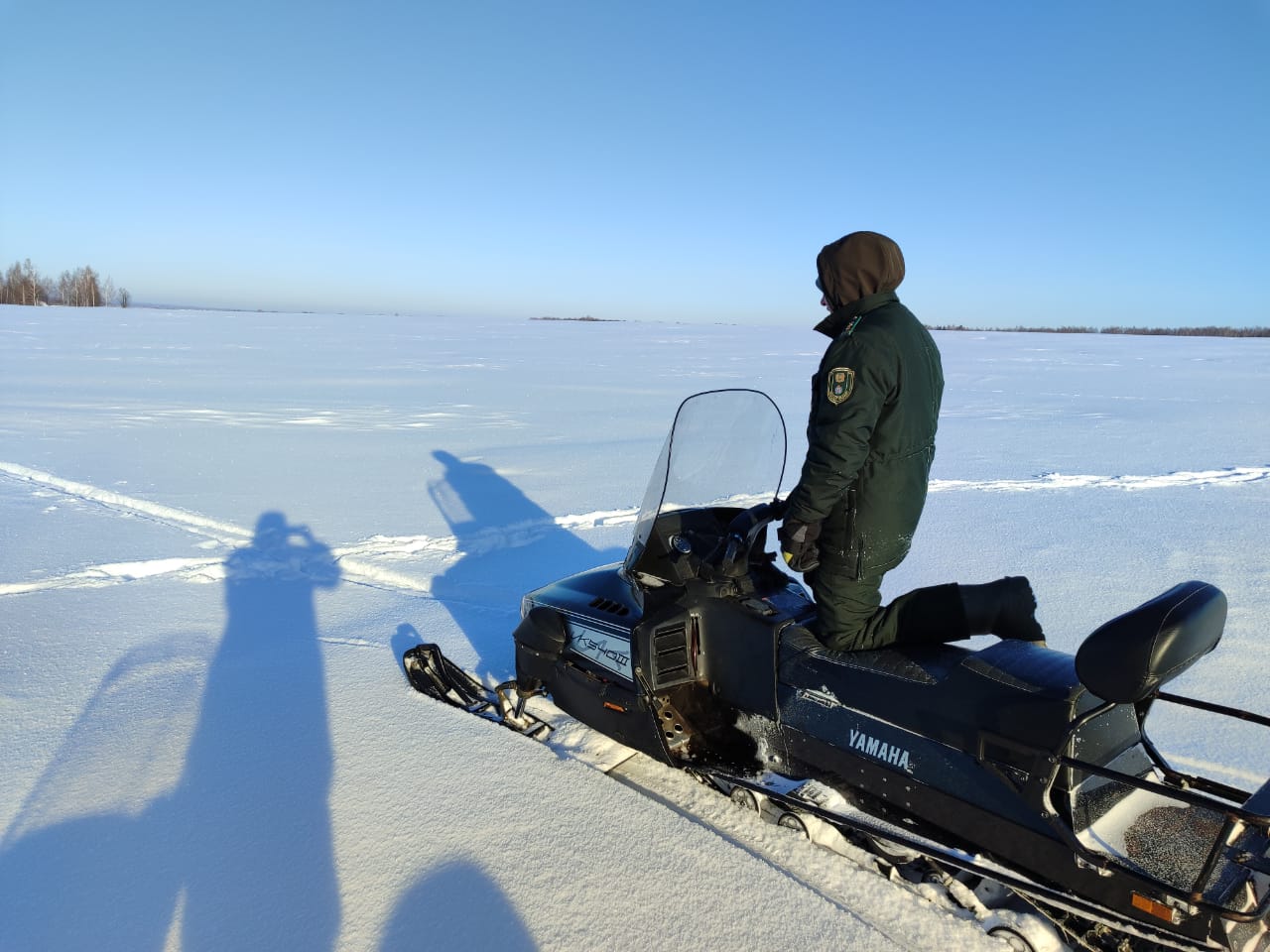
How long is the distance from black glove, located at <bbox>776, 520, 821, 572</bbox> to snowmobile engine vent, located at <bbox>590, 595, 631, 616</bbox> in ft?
2.35

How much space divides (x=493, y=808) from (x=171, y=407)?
11.0 m

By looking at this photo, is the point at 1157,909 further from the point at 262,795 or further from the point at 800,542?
the point at 262,795

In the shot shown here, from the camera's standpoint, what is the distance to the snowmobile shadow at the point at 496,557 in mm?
3982

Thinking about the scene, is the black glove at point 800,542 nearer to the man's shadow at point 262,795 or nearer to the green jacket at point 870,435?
the green jacket at point 870,435

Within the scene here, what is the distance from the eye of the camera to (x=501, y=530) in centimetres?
561

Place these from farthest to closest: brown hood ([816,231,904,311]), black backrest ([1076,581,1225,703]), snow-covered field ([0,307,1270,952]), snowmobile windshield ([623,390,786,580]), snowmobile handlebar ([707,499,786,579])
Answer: snowmobile windshield ([623,390,786,580]), snowmobile handlebar ([707,499,786,579]), brown hood ([816,231,904,311]), snow-covered field ([0,307,1270,952]), black backrest ([1076,581,1225,703])

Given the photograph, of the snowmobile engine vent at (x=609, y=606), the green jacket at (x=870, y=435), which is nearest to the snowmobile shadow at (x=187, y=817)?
the snowmobile engine vent at (x=609, y=606)

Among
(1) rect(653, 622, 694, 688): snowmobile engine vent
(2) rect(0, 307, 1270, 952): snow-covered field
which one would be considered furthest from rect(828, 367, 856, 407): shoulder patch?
(2) rect(0, 307, 1270, 952): snow-covered field

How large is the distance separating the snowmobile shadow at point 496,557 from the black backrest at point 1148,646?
7.92ft

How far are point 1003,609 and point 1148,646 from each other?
63 cm

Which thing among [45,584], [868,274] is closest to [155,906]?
[868,274]

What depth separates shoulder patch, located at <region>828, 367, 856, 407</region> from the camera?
214 cm

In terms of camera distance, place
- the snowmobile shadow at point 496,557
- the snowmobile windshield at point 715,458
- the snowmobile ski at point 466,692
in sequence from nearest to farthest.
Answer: the snowmobile windshield at point 715,458
the snowmobile ski at point 466,692
the snowmobile shadow at point 496,557

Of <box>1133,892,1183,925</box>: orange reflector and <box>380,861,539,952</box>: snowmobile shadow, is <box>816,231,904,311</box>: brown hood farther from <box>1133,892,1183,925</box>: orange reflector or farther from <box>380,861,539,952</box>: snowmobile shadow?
<box>380,861,539,952</box>: snowmobile shadow
